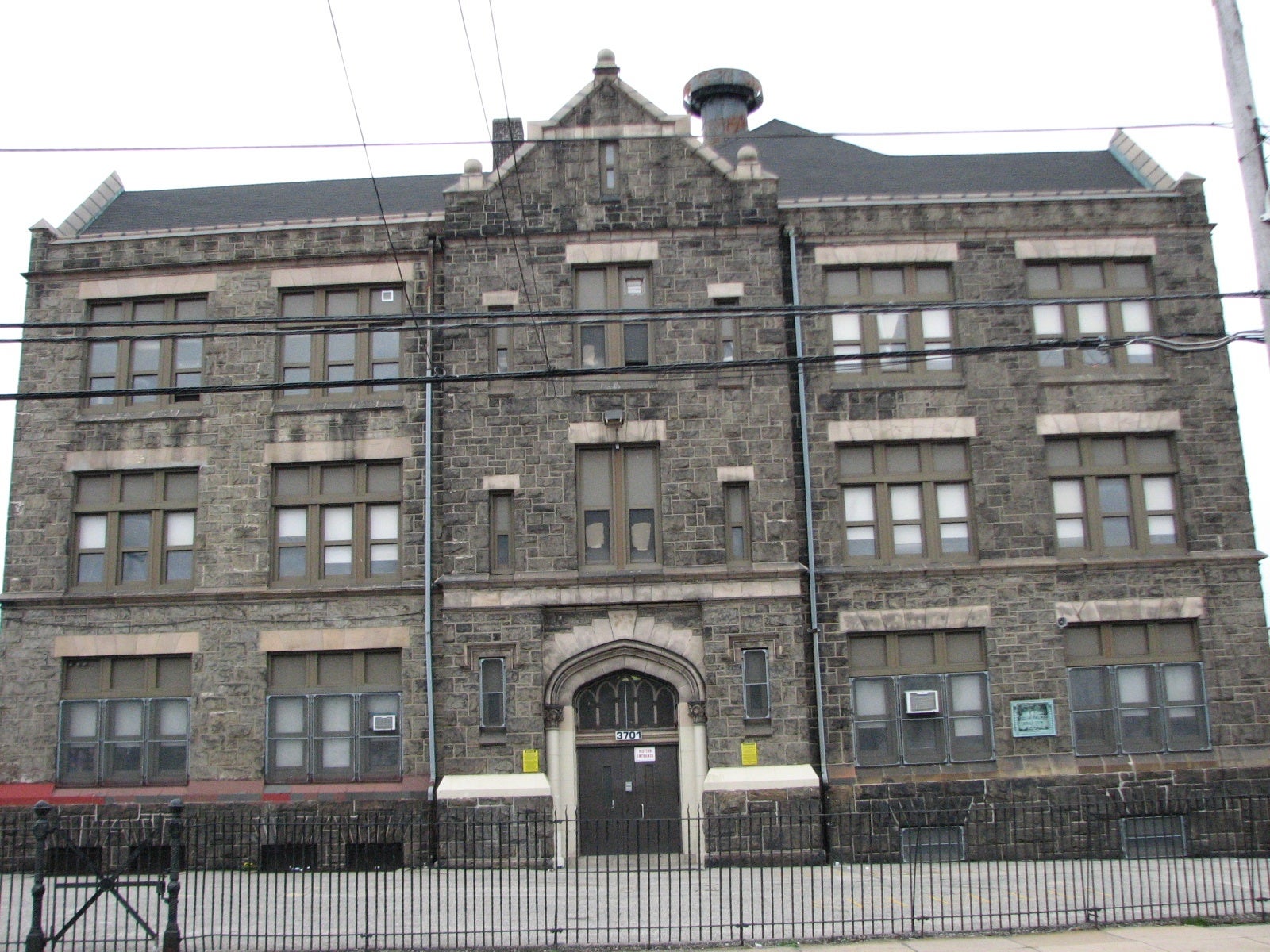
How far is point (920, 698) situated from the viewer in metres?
21.1

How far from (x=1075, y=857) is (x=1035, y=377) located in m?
8.58

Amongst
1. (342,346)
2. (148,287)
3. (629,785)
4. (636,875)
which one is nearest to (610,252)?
(342,346)

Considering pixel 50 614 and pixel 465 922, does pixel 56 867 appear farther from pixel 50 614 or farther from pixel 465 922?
pixel 465 922

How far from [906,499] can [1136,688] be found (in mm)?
5301

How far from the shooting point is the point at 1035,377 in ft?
72.8

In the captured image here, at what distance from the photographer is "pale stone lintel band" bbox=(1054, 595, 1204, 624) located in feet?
70.2

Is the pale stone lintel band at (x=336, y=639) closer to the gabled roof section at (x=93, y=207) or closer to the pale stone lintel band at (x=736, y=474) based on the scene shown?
the pale stone lintel band at (x=736, y=474)

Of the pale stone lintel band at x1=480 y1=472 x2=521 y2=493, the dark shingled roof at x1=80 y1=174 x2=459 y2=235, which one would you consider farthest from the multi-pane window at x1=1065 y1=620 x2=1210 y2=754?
the dark shingled roof at x1=80 y1=174 x2=459 y2=235

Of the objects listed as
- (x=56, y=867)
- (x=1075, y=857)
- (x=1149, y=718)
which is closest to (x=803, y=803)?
(x=1075, y=857)

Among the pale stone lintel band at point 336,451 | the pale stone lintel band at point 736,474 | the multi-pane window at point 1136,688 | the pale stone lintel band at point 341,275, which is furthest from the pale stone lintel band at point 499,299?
the multi-pane window at point 1136,688

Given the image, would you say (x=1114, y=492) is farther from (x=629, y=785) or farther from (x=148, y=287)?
(x=148, y=287)

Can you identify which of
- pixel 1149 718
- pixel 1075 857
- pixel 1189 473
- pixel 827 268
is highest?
pixel 827 268

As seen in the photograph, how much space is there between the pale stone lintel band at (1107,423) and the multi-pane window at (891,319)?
2.11 meters

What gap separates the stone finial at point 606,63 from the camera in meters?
22.6
